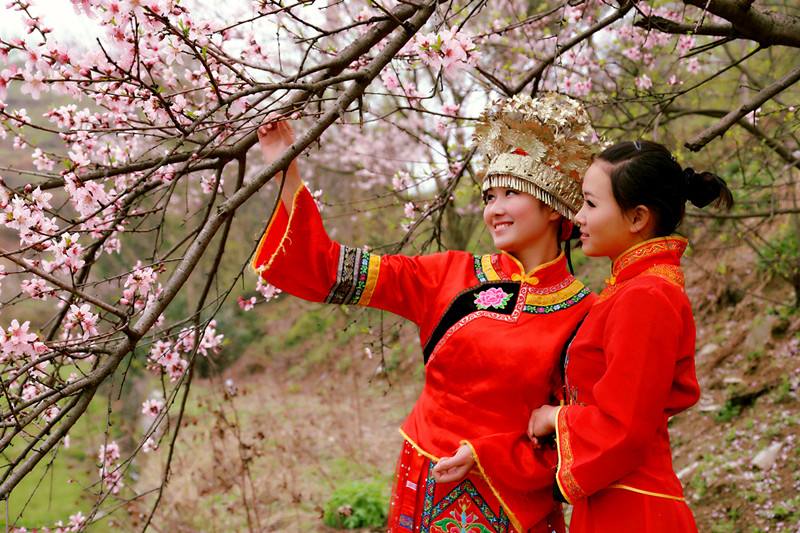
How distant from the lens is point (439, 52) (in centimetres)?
172

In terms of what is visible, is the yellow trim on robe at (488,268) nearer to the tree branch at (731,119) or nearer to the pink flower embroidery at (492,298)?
the pink flower embroidery at (492,298)

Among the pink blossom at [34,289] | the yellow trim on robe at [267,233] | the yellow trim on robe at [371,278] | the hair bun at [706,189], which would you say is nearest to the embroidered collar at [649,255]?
the hair bun at [706,189]

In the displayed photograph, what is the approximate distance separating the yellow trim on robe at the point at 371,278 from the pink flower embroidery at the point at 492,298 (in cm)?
29

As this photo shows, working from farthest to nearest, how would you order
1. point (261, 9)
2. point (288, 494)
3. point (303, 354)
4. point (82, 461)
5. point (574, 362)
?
point (303, 354)
point (82, 461)
point (288, 494)
point (261, 9)
point (574, 362)

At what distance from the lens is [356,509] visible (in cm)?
427

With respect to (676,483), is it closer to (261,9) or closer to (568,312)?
(568,312)

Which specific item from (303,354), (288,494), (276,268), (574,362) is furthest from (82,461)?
(574,362)

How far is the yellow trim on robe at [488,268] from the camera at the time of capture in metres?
1.90

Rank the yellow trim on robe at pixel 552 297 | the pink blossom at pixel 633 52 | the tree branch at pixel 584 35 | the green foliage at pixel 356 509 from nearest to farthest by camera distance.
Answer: the yellow trim on robe at pixel 552 297 → the tree branch at pixel 584 35 → the pink blossom at pixel 633 52 → the green foliage at pixel 356 509

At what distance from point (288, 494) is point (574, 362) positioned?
4094mm

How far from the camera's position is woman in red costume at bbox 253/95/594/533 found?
1710 mm

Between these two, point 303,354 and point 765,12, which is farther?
point 303,354

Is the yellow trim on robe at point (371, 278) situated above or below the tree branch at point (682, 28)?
below

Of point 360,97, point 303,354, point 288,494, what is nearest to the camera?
point 360,97
